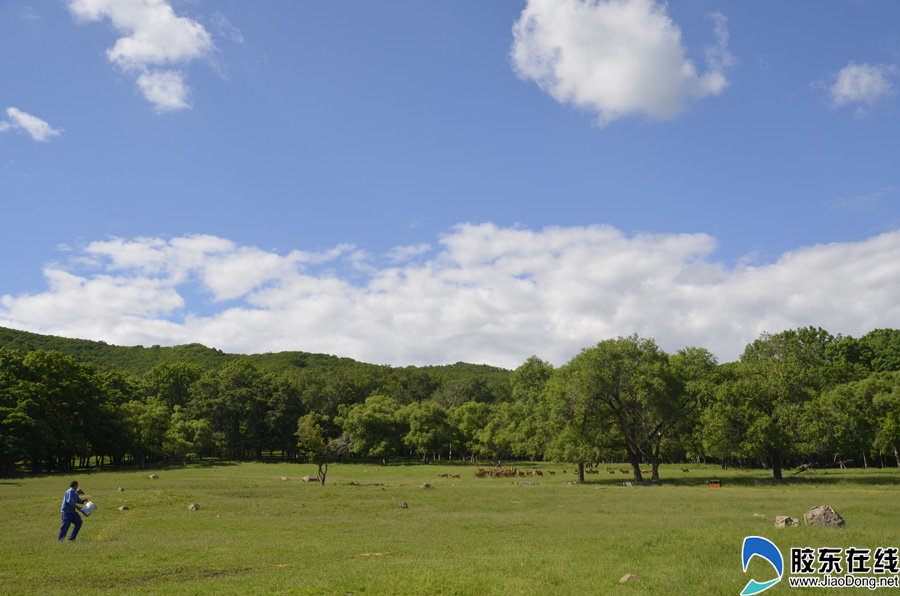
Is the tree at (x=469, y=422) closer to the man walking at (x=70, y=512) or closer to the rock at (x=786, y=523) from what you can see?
the rock at (x=786, y=523)

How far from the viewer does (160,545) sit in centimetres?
2138

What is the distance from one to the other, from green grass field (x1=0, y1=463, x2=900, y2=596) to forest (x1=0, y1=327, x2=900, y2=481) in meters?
14.4

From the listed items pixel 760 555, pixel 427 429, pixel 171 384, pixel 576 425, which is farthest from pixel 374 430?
pixel 760 555

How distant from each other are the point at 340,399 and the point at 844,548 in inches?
5006

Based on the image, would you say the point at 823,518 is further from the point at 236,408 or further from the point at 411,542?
the point at 236,408

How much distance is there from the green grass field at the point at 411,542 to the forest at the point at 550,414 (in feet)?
47.2

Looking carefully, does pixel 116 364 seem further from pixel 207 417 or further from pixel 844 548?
pixel 844 548

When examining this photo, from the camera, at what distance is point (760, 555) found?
57.4 feet

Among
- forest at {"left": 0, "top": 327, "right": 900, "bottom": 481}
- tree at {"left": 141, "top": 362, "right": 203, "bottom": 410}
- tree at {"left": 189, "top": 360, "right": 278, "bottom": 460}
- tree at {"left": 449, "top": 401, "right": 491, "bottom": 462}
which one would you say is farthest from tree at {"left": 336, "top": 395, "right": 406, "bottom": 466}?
tree at {"left": 141, "top": 362, "right": 203, "bottom": 410}

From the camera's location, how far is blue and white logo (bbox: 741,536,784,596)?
46.1ft

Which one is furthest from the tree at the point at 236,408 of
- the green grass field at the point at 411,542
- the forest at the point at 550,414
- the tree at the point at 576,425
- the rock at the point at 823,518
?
the rock at the point at 823,518

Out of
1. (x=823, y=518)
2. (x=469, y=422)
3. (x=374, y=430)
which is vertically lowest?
(x=374, y=430)

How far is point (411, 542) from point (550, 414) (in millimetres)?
37308

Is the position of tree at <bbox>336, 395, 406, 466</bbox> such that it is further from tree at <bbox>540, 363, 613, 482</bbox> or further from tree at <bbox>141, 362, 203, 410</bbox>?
tree at <bbox>540, 363, 613, 482</bbox>
